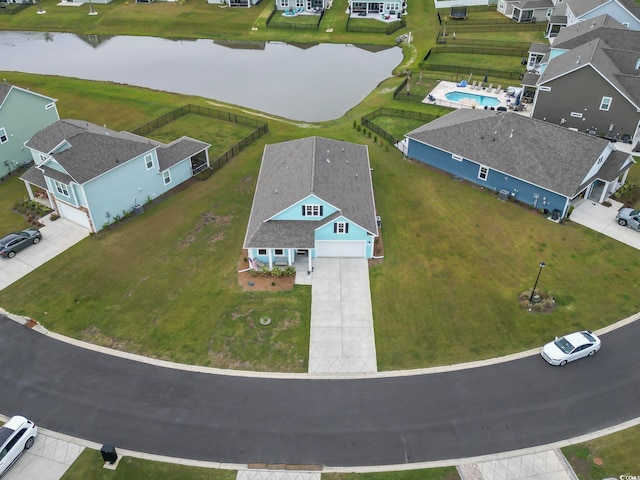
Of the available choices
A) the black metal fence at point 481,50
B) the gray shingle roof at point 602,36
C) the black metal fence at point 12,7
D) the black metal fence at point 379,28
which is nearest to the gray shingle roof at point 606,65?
the gray shingle roof at point 602,36

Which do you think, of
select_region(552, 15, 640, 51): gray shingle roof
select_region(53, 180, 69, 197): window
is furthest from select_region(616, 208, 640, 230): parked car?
select_region(53, 180, 69, 197): window

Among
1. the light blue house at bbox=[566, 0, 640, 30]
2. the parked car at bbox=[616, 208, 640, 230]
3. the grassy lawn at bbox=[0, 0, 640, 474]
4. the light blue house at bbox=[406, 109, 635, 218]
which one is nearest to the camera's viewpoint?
the grassy lawn at bbox=[0, 0, 640, 474]

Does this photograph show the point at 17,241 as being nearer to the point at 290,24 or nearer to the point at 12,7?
the point at 290,24

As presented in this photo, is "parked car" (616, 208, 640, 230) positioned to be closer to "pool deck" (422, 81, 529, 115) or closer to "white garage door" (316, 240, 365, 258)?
"white garage door" (316, 240, 365, 258)

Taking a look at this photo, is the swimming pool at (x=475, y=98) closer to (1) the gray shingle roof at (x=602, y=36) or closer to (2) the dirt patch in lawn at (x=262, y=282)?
(1) the gray shingle roof at (x=602, y=36)

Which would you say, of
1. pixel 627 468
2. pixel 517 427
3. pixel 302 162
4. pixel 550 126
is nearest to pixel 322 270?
pixel 302 162
